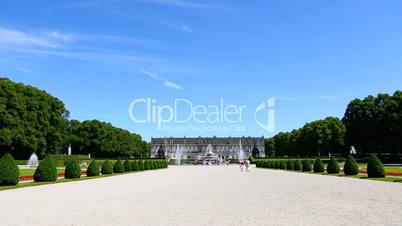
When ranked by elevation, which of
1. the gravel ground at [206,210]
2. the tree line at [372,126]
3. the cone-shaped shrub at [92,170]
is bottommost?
the gravel ground at [206,210]

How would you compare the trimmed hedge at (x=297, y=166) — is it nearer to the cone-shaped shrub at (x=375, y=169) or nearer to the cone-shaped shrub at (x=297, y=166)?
the cone-shaped shrub at (x=297, y=166)

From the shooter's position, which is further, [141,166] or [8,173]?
[141,166]

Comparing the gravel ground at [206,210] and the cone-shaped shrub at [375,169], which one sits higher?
the cone-shaped shrub at [375,169]

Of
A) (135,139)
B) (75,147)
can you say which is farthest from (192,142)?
(75,147)

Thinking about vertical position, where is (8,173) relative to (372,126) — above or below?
below

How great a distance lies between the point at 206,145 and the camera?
18225 centimetres

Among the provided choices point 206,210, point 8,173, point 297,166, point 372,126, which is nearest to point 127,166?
point 297,166

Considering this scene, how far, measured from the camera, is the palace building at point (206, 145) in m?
175

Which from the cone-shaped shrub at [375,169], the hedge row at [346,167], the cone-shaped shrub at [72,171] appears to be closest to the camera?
→ the cone-shaped shrub at [375,169]

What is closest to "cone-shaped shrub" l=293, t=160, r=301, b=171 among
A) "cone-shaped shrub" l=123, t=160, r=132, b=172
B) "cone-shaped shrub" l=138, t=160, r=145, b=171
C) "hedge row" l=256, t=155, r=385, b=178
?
"hedge row" l=256, t=155, r=385, b=178

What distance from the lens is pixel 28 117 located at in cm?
5672

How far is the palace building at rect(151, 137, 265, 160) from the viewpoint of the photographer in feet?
575

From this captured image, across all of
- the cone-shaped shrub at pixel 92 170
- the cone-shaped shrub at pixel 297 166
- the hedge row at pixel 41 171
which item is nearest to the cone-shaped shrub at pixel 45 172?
the hedge row at pixel 41 171

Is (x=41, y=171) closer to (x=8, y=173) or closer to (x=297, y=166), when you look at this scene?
(x=8, y=173)
